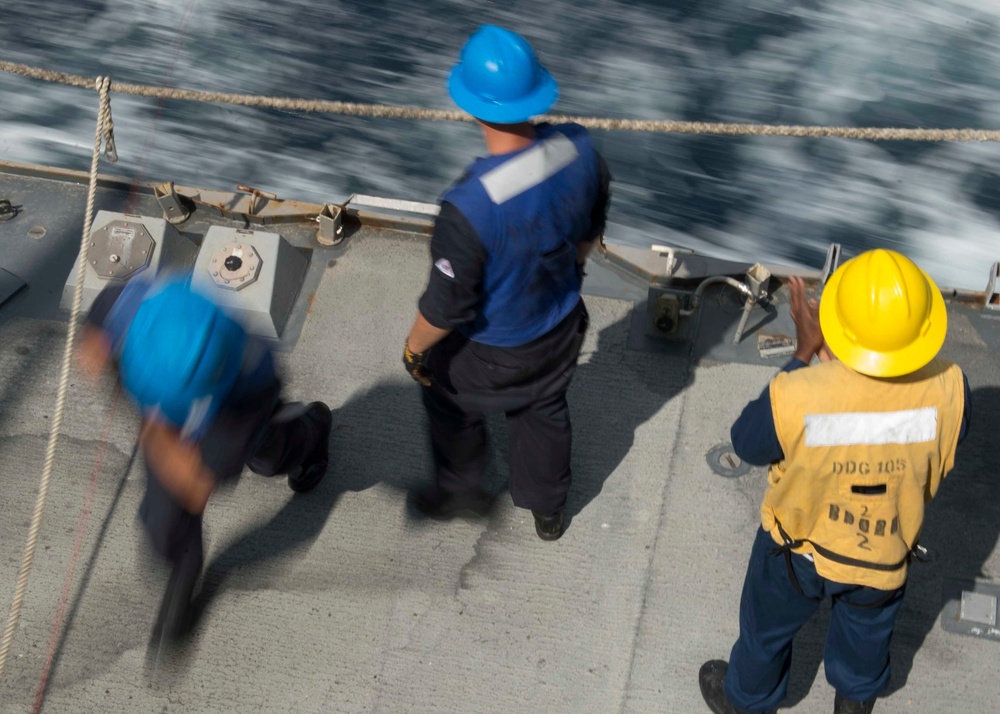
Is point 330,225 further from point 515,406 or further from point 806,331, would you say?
point 806,331

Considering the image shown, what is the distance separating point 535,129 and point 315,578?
1.59 metres

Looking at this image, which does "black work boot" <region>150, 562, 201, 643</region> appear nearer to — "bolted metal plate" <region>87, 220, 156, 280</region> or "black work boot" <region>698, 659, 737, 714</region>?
"bolted metal plate" <region>87, 220, 156, 280</region>

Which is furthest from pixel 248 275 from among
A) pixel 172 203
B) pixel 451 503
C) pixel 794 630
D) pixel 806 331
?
pixel 794 630

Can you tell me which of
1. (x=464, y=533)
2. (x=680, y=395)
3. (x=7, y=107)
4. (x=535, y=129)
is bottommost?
(x=7, y=107)

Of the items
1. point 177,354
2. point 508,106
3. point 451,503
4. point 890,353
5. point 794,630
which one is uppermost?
Result: point 508,106

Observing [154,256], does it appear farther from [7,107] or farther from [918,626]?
[7,107]

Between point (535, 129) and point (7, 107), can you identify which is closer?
point (535, 129)

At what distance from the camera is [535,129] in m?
→ 2.35

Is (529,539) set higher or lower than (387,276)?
lower


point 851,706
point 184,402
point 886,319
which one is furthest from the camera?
point 851,706

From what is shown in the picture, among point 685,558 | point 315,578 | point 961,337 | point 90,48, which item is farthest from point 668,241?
point 90,48

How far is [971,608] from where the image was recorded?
112 inches

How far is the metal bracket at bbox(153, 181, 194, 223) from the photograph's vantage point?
393 centimetres

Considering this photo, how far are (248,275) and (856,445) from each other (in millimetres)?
2368
